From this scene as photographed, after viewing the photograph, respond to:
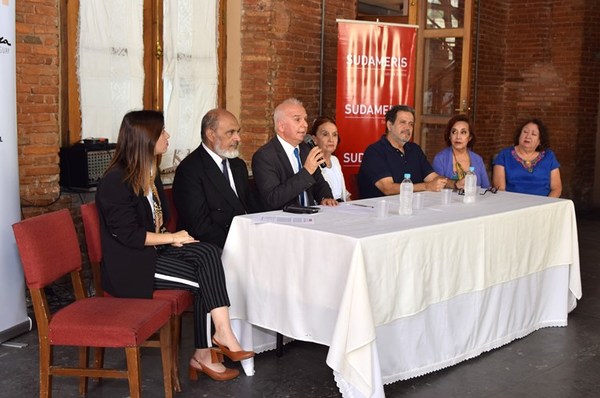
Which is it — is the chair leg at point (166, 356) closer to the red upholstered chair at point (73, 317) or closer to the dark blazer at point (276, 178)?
the red upholstered chair at point (73, 317)

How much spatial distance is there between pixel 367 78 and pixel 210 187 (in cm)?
308

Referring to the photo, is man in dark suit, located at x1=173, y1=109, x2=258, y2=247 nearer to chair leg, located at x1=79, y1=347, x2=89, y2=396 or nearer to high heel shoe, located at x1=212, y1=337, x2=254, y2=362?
high heel shoe, located at x1=212, y1=337, x2=254, y2=362

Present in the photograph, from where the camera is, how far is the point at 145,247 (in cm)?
367

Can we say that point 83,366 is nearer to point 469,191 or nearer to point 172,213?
point 172,213

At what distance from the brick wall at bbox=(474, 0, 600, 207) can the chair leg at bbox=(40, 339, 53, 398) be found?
7.80 meters

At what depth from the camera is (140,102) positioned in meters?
6.03

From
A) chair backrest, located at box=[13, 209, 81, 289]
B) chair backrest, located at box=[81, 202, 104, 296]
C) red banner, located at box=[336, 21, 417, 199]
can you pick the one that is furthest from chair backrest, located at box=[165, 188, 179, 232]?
red banner, located at box=[336, 21, 417, 199]

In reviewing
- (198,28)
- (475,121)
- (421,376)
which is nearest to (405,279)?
(421,376)

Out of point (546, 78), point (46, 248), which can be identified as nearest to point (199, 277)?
point (46, 248)

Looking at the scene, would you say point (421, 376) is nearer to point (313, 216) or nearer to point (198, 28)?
point (313, 216)

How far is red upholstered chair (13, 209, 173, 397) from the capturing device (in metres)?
3.15

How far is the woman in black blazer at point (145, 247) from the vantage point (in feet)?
11.9

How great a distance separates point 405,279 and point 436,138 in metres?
5.00

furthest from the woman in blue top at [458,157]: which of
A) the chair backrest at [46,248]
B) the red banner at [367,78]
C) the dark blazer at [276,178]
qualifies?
the chair backrest at [46,248]
